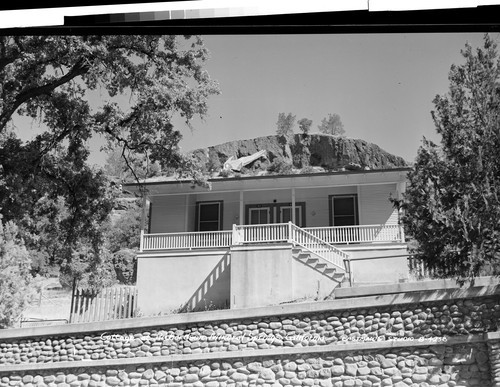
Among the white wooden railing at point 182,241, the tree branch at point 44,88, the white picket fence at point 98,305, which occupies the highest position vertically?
the tree branch at point 44,88

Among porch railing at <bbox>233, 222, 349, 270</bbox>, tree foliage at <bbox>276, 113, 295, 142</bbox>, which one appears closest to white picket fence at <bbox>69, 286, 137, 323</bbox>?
porch railing at <bbox>233, 222, 349, 270</bbox>

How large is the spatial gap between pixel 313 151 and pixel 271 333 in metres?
34.2

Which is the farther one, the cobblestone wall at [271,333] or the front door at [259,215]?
the front door at [259,215]

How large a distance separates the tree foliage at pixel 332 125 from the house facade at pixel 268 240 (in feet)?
91.0

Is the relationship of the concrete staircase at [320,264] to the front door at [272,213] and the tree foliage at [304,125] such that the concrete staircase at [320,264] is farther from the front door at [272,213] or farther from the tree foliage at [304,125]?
the tree foliage at [304,125]

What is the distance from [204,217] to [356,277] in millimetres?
5781

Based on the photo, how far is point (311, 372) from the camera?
362 inches

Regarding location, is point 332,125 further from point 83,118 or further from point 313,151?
point 83,118

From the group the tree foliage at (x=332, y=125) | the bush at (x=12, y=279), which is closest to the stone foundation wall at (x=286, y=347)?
the bush at (x=12, y=279)

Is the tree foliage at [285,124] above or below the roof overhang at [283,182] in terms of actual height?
above

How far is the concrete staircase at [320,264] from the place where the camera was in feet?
49.1

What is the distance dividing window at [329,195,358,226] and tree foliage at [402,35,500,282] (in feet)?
25.5

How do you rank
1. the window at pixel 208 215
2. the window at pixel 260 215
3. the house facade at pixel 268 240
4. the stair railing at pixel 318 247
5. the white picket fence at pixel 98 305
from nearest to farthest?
the white picket fence at pixel 98 305 → the house facade at pixel 268 240 → the stair railing at pixel 318 247 → the window at pixel 260 215 → the window at pixel 208 215

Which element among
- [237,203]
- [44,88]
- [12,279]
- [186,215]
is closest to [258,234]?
[237,203]
